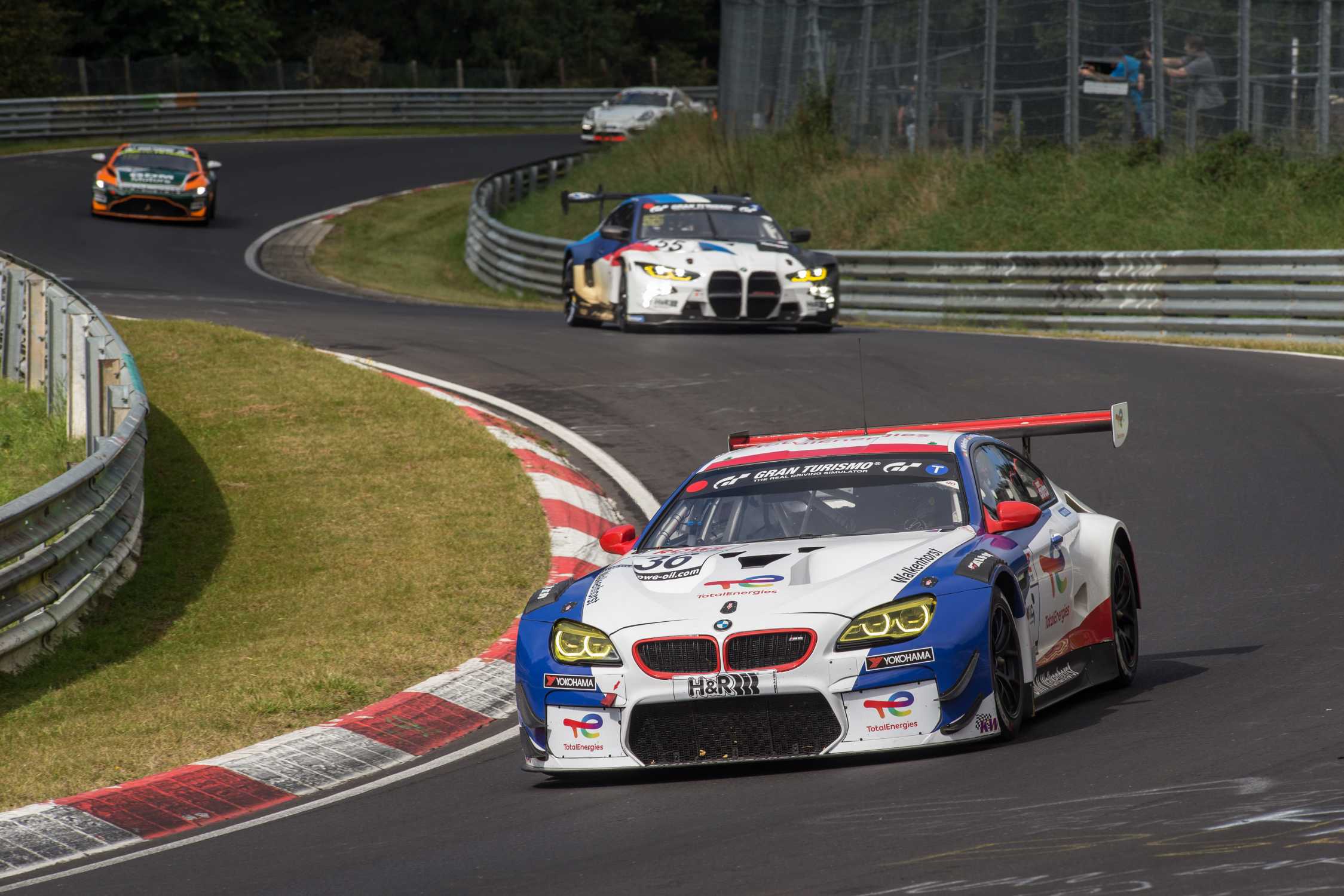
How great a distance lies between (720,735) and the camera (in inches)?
272

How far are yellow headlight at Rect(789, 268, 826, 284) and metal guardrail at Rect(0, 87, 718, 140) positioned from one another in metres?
32.8

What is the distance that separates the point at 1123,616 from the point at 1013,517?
4.03 ft

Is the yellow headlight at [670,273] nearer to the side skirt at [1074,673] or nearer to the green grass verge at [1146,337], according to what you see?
the green grass verge at [1146,337]

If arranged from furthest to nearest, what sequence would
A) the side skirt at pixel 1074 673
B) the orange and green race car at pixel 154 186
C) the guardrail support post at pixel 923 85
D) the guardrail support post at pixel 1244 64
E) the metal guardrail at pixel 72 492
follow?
1. the orange and green race car at pixel 154 186
2. the guardrail support post at pixel 923 85
3. the guardrail support post at pixel 1244 64
4. the metal guardrail at pixel 72 492
5. the side skirt at pixel 1074 673

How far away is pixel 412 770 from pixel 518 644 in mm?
754

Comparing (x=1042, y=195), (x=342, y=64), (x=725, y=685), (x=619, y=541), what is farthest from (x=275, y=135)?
(x=725, y=685)

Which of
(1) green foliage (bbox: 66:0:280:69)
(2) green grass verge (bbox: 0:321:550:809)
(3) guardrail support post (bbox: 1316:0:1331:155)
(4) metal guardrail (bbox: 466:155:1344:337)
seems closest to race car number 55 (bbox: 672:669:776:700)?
(2) green grass verge (bbox: 0:321:550:809)

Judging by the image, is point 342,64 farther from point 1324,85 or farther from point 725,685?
point 725,685

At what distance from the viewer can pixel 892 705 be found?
6805mm

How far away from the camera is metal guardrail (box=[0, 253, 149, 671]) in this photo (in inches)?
371

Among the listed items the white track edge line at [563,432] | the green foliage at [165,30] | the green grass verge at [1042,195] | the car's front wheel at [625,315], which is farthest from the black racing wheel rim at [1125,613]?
the green foliage at [165,30]

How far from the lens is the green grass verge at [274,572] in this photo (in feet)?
28.3

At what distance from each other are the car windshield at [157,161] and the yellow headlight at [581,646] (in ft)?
106

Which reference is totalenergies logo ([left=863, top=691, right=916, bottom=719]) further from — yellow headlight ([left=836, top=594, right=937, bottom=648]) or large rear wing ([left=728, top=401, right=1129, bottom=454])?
large rear wing ([left=728, top=401, right=1129, bottom=454])
